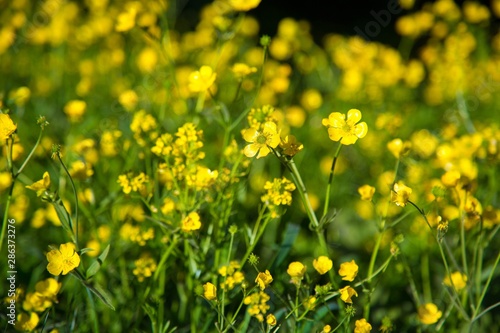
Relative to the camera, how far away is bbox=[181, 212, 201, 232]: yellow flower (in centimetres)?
116

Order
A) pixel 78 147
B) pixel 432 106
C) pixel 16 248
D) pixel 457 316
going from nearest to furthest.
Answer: pixel 457 316 < pixel 78 147 < pixel 16 248 < pixel 432 106

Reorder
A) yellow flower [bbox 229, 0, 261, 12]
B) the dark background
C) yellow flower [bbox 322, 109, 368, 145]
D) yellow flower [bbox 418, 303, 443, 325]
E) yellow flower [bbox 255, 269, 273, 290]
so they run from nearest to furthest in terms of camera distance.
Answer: yellow flower [bbox 255, 269, 273, 290] → yellow flower [bbox 322, 109, 368, 145] → yellow flower [bbox 418, 303, 443, 325] → yellow flower [bbox 229, 0, 261, 12] → the dark background

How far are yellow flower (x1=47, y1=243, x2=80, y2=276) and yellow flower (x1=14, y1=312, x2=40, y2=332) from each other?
20 centimetres

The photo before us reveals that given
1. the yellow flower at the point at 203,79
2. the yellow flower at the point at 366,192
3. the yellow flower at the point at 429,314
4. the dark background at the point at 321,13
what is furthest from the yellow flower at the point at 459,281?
the dark background at the point at 321,13

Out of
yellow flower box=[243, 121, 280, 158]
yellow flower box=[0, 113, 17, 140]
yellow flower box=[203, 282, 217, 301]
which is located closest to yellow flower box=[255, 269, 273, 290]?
yellow flower box=[203, 282, 217, 301]

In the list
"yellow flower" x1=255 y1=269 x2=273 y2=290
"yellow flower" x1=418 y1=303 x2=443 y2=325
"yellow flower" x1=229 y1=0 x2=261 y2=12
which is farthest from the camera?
"yellow flower" x1=229 y1=0 x2=261 y2=12

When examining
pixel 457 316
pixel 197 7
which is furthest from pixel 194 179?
pixel 197 7

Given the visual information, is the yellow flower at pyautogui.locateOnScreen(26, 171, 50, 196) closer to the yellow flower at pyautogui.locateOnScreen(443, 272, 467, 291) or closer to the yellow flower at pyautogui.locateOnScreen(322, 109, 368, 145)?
the yellow flower at pyautogui.locateOnScreen(322, 109, 368, 145)

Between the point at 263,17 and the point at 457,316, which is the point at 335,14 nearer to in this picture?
the point at 263,17

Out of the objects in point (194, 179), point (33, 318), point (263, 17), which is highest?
point (194, 179)

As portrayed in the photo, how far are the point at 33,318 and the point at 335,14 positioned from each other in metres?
4.25

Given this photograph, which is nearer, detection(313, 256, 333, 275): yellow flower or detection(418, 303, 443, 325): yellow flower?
detection(313, 256, 333, 275): yellow flower

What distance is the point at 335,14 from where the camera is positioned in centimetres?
479

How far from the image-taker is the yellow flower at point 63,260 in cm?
106
